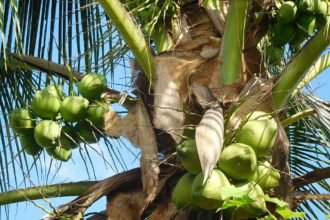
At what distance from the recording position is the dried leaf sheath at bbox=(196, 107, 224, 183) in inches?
71.8

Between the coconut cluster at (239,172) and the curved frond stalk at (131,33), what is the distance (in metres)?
0.44

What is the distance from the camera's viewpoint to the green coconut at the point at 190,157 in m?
1.96

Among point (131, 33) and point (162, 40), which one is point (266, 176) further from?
point (162, 40)

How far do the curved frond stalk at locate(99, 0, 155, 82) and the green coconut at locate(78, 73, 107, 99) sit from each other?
148mm

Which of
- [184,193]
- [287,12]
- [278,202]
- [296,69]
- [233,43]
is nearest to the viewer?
[278,202]

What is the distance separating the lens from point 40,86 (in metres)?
3.03

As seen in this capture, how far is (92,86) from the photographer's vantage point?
2.41 metres

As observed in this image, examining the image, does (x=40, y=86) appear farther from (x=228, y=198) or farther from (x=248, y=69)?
(x=228, y=198)

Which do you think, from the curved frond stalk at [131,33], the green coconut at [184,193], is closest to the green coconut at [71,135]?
the curved frond stalk at [131,33]

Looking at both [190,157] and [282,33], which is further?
[282,33]

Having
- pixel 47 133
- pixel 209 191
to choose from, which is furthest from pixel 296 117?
pixel 47 133

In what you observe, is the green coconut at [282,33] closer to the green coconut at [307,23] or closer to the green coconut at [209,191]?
the green coconut at [307,23]

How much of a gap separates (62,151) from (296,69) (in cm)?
79

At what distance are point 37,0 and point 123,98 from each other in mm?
981
